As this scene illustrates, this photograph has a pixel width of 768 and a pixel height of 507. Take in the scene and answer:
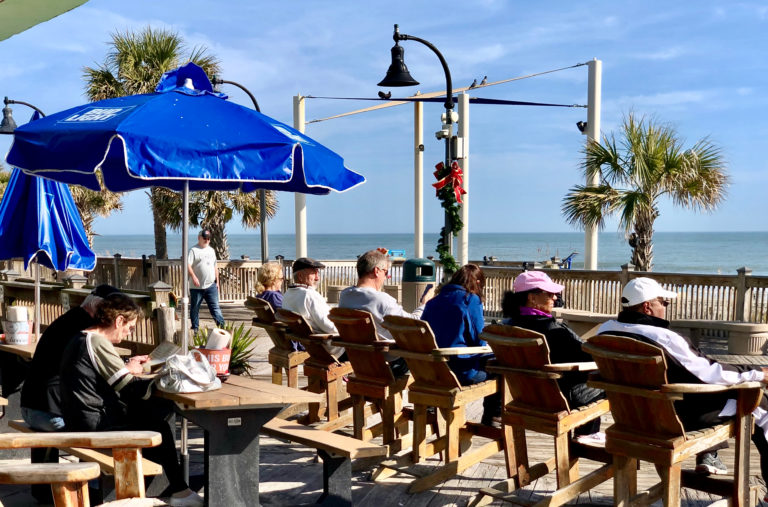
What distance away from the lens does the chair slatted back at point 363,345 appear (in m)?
5.74

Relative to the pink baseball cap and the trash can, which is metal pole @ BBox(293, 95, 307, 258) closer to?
the trash can

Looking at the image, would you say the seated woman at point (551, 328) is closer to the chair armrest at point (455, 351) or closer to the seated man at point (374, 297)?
the chair armrest at point (455, 351)

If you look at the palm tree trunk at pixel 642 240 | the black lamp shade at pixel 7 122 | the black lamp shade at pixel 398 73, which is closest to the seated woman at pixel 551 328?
the black lamp shade at pixel 398 73

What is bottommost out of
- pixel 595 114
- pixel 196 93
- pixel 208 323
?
pixel 208 323

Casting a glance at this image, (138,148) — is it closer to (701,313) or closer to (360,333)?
(360,333)

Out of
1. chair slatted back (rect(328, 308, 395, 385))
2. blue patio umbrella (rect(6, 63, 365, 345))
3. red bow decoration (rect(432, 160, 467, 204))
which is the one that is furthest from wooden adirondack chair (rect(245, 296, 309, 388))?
red bow decoration (rect(432, 160, 467, 204))

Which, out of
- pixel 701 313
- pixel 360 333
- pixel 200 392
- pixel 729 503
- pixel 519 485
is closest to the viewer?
pixel 200 392

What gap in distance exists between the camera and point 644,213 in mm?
15102

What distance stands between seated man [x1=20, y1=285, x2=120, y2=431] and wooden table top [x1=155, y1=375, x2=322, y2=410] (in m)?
0.81

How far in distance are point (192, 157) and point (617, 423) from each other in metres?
2.66

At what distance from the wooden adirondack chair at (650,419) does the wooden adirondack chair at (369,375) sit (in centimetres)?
183

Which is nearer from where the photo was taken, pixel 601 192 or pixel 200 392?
pixel 200 392

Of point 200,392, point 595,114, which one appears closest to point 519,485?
point 200,392

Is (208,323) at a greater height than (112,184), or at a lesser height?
lesser
